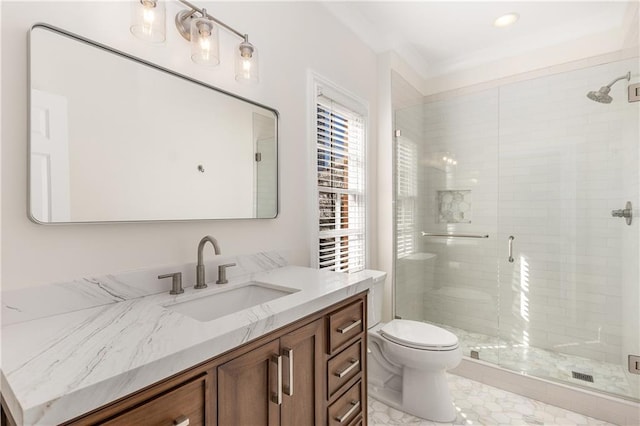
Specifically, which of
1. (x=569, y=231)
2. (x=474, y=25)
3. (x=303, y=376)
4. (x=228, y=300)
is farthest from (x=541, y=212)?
(x=228, y=300)

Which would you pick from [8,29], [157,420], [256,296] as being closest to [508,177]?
[256,296]

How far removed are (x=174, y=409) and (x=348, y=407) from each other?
2.91 feet

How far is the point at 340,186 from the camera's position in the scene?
2193 mm

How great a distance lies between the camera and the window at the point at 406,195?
8.80 feet

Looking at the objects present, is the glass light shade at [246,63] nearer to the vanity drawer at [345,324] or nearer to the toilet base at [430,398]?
the vanity drawer at [345,324]

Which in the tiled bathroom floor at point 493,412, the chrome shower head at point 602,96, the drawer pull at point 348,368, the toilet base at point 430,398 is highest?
the chrome shower head at point 602,96

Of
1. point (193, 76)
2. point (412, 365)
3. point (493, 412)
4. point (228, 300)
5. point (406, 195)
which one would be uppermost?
point (193, 76)

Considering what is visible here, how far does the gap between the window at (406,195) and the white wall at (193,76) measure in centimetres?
73

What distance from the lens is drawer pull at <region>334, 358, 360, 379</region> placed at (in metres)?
1.24

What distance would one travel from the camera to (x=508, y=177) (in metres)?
2.57

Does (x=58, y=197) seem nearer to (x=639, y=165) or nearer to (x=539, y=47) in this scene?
(x=639, y=165)

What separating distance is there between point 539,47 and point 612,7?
1.55 feet

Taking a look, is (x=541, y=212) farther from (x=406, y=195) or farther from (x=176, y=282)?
(x=176, y=282)

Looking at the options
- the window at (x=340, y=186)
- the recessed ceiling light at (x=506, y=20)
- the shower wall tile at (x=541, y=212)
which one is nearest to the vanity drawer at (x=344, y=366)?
the window at (x=340, y=186)
